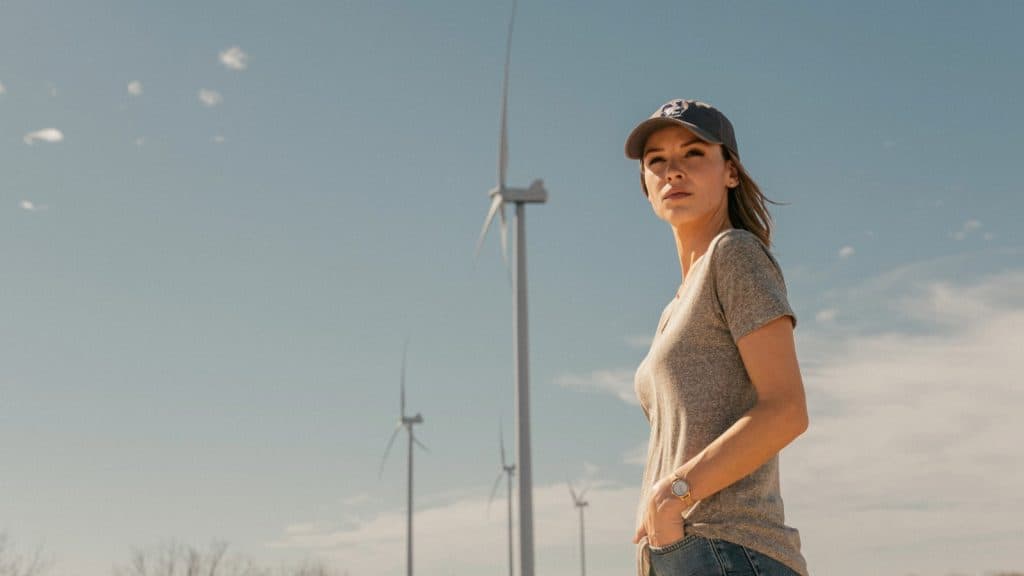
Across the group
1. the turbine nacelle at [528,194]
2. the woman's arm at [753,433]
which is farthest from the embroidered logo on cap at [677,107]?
the turbine nacelle at [528,194]

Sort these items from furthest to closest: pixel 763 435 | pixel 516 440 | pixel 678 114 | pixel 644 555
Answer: pixel 516 440, pixel 678 114, pixel 644 555, pixel 763 435

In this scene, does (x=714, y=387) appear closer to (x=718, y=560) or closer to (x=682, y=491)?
(x=682, y=491)

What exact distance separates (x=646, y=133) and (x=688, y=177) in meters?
0.18

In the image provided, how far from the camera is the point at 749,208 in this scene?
10.8 feet

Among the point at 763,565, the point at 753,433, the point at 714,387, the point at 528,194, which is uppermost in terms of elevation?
the point at 528,194

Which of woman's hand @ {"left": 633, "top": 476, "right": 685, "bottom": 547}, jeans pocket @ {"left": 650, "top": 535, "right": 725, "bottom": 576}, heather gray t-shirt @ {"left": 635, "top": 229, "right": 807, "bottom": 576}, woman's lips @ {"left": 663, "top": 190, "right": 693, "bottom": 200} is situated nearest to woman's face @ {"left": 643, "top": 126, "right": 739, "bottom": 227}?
woman's lips @ {"left": 663, "top": 190, "right": 693, "bottom": 200}

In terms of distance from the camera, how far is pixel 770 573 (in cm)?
271

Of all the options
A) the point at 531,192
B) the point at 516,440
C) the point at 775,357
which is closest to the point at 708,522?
the point at 775,357

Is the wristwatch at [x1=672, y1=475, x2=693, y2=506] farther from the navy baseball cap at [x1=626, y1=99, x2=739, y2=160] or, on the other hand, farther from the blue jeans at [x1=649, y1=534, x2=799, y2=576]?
the navy baseball cap at [x1=626, y1=99, x2=739, y2=160]

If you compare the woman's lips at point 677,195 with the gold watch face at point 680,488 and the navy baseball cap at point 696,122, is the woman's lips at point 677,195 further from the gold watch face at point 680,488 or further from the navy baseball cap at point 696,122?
the gold watch face at point 680,488

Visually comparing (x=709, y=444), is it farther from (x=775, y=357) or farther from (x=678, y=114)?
(x=678, y=114)

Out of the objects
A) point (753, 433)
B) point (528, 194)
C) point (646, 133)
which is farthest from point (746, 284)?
point (528, 194)

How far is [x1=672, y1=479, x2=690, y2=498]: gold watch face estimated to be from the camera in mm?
2691

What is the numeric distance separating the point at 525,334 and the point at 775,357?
26171 mm
